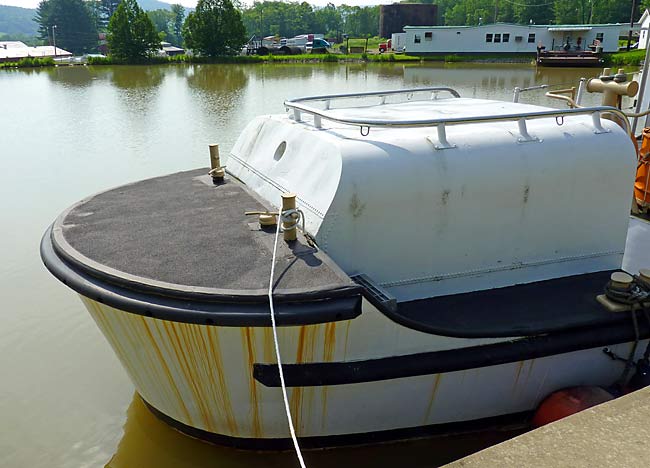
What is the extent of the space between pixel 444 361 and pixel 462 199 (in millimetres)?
1195

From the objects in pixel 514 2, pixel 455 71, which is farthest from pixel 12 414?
pixel 514 2

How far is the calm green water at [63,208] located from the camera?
15.0ft

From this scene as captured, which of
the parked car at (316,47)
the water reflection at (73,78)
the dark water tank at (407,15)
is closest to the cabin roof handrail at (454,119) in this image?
the water reflection at (73,78)

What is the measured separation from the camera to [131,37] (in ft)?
173

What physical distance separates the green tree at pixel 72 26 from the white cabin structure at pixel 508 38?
243ft

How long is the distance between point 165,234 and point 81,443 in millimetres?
2086

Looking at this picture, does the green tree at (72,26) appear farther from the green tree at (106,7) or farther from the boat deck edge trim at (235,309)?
the boat deck edge trim at (235,309)

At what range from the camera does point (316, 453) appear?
4309 millimetres

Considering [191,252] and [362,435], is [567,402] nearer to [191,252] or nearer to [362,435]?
[362,435]

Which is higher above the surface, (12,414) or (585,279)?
(585,279)

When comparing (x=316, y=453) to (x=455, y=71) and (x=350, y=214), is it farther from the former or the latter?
(x=455, y=71)

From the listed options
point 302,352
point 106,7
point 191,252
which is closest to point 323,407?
point 302,352

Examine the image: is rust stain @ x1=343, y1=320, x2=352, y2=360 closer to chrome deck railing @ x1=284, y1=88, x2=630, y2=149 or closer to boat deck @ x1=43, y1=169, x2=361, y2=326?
boat deck @ x1=43, y1=169, x2=361, y2=326

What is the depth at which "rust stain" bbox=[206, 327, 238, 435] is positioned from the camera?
3.54m
